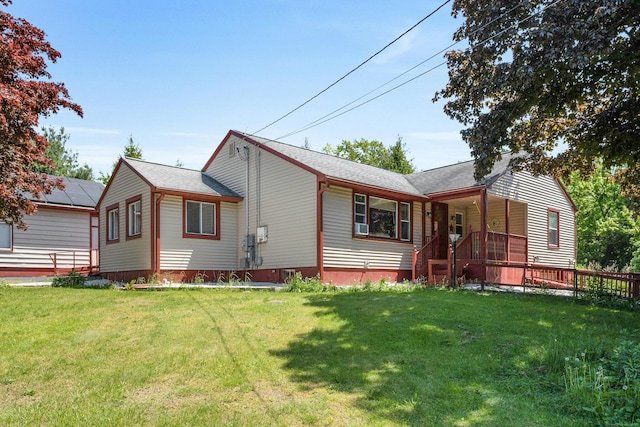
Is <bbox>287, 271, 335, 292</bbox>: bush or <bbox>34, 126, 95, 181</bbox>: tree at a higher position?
<bbox>34, 126, 95, 181</bbox>: tree

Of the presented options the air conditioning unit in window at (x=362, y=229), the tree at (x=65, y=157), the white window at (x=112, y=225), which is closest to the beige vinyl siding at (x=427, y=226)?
the air conditioning unit in window at (x=362, y=229)

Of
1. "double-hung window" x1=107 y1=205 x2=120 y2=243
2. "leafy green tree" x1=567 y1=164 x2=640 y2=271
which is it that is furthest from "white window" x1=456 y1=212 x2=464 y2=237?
"leafy green tree" x1=567 y1=164 x2=640 y2=271

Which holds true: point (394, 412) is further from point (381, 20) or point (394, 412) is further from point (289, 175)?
point (289, 175)

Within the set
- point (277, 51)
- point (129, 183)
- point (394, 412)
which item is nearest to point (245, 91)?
point (277, 51)

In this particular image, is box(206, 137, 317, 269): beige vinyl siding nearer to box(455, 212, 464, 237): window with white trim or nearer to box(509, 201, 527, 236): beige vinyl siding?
box(455, 212, 464, 237): window with white trim

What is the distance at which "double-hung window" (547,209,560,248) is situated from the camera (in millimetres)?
20297

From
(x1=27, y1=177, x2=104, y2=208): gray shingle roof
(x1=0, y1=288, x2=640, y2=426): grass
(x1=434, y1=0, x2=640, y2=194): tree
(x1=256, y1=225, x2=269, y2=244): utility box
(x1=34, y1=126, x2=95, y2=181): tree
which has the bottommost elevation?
(x1=0, y1=288, x2=640, y2=426): grass

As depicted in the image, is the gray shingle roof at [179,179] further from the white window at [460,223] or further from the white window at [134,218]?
the white window at [460,223]

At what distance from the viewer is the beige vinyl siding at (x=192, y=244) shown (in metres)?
15.9

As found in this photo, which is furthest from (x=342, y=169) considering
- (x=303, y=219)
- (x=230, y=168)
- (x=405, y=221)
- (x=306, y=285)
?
(x=306, y=285)

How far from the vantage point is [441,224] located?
18516 mm

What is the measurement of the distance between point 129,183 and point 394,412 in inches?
601

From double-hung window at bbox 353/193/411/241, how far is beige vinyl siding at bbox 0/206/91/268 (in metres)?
13.2

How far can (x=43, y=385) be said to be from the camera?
19.3 ft
